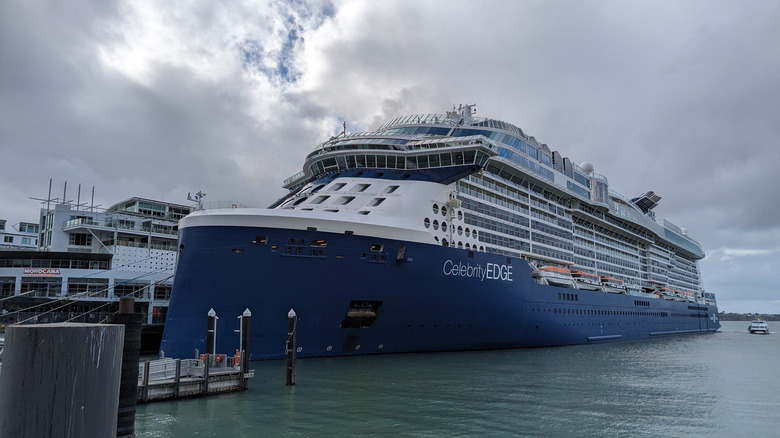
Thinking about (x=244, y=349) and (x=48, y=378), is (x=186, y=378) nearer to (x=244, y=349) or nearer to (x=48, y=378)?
(x=244, y=349)

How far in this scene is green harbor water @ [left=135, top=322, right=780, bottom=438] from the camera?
13.2m

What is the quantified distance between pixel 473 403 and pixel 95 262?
35132mm

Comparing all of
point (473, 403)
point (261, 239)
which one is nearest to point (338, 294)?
point (261, 239)

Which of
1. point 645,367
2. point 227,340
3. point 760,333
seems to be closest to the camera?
point 227,340

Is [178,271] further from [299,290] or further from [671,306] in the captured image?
[671,306]

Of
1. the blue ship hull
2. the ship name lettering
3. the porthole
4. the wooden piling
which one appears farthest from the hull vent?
the wooden piling

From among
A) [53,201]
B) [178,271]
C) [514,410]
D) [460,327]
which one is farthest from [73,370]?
[53,201]

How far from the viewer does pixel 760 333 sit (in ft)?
267

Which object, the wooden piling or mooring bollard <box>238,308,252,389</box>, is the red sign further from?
the wooden piling

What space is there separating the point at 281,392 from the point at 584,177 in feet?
126

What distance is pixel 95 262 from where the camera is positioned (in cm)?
4075

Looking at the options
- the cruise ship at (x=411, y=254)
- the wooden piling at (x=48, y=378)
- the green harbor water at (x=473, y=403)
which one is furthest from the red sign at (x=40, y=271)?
the wooden piling at (x=48, y=378)

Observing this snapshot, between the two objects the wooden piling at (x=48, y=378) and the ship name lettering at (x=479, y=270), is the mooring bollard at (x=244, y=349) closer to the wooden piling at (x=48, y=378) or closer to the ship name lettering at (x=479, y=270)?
the ship name lettering at (x=479, y=270)

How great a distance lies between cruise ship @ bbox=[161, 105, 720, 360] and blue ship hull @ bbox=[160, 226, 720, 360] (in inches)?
2.2
